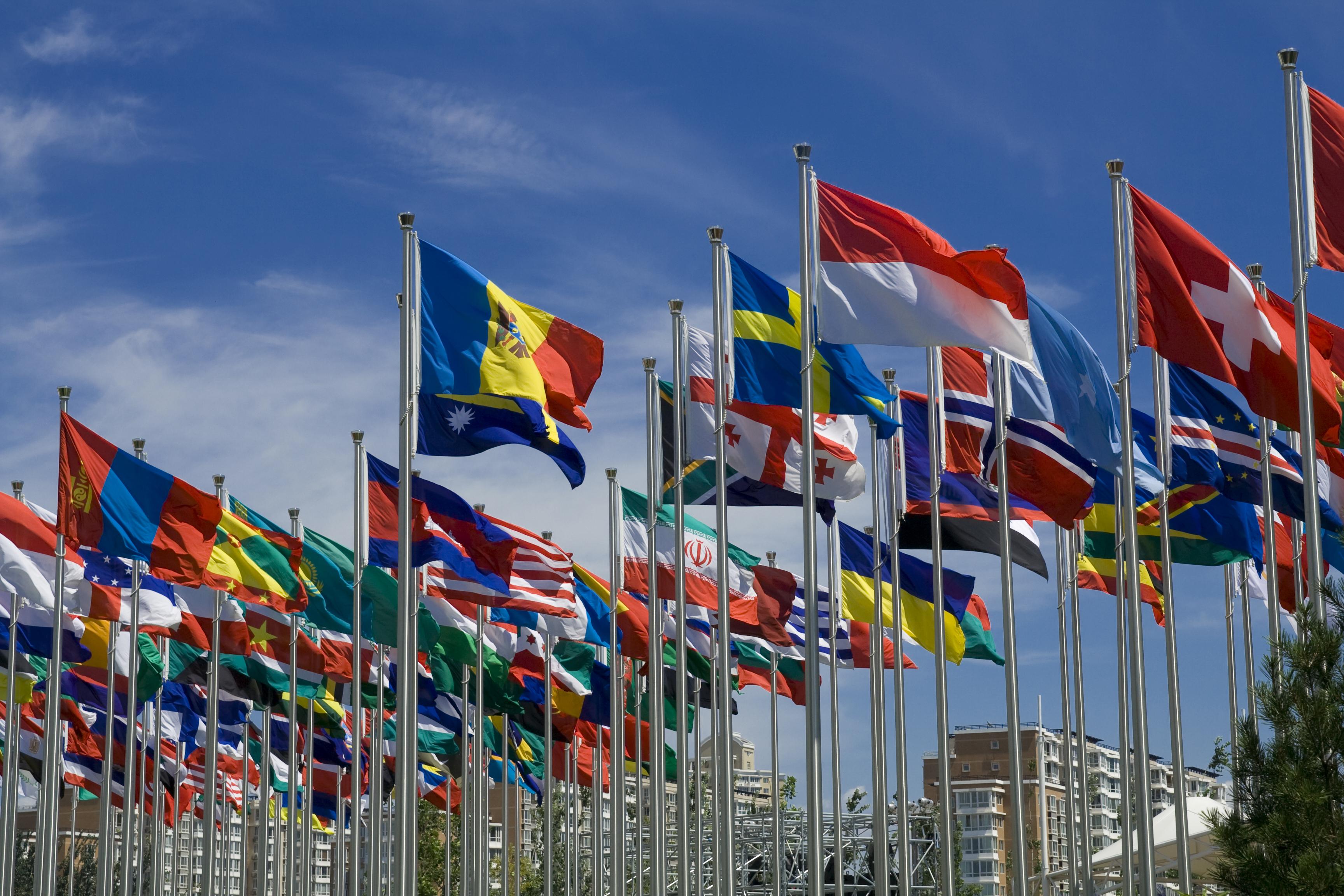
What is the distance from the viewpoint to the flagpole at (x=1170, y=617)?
69.7 feet

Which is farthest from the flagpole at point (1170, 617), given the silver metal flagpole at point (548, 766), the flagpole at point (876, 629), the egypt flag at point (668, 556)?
the silver metal flagpole at point (548, 766)

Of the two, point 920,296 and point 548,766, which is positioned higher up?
point 920,296

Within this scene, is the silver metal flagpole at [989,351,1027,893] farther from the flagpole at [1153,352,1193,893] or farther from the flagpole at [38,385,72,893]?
the flagpole at [38,385,72,893]

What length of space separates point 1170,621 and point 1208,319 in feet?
19.6

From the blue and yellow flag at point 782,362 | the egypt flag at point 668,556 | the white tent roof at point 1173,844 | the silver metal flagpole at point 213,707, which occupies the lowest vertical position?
the white tent roof at point 1173,844

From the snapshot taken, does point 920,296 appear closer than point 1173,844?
Yes

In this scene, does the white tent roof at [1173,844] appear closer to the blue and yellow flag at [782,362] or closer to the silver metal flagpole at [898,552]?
the silver metal flagpole at [898,552]

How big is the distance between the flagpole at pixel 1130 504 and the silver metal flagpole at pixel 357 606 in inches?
469

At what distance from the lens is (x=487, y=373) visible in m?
20.0

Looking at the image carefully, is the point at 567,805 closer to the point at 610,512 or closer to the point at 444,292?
the point at 610,512

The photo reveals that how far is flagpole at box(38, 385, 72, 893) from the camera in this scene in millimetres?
27500

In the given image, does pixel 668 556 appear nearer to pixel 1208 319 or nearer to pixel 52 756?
pixel 52 756

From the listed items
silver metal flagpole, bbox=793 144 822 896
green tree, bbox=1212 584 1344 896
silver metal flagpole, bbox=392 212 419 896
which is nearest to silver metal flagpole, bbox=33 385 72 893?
silver metal flagpole, bbox=392 212 419 896

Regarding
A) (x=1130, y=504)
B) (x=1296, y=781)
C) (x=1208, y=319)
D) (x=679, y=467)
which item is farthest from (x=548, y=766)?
(x=1296, y=781)
